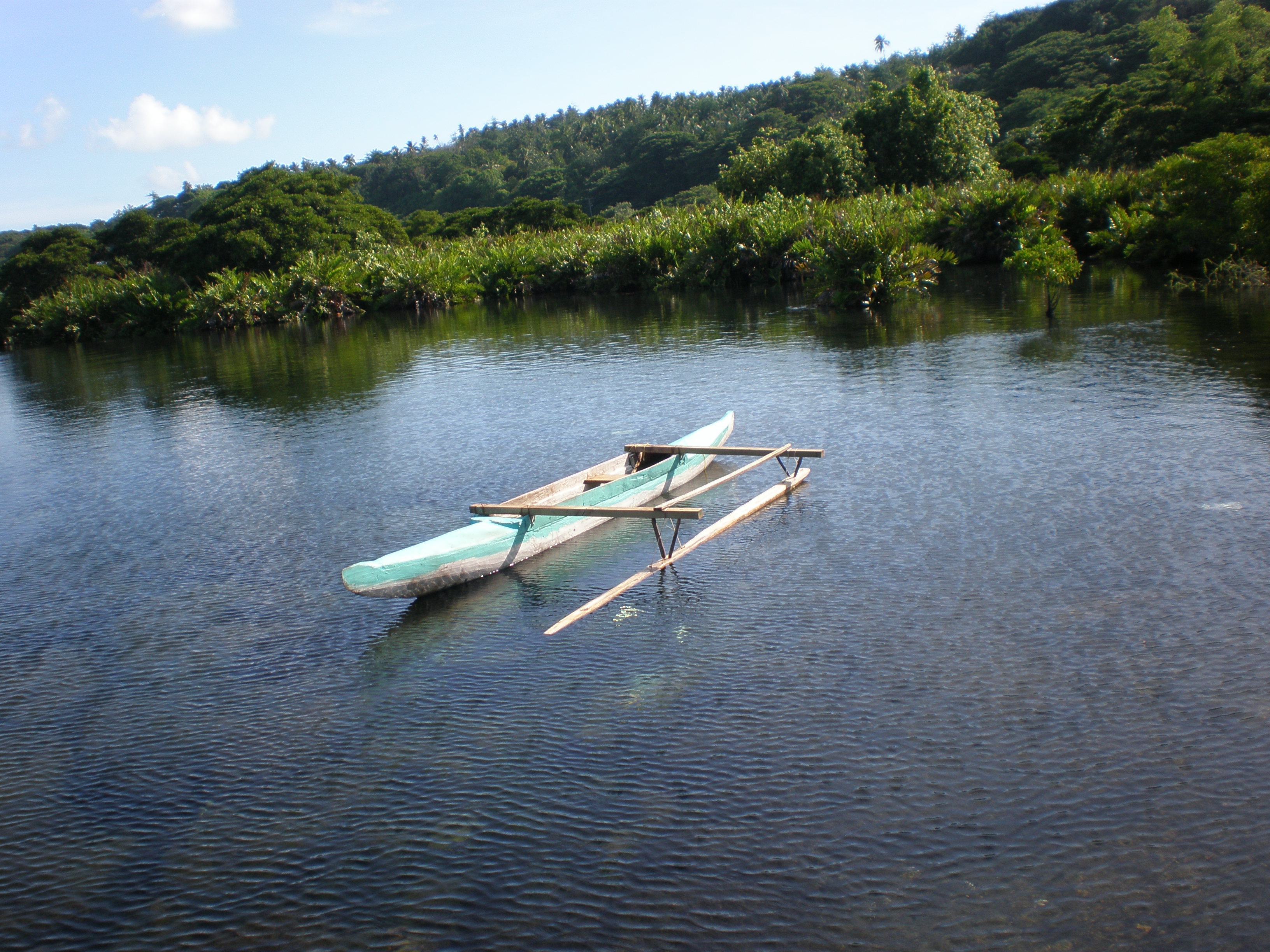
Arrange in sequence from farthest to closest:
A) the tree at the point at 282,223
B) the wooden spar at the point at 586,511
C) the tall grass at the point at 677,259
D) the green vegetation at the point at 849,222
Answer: the tree at the point at 282,223, the tall grass at the point at 677,259, the green vegetation at the point at 849,222, the wooden spar at the point at 586,511

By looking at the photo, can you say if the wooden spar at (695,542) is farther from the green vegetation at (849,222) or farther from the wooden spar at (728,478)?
the green vegetation at (849,222)

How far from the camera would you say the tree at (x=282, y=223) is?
56.9 m

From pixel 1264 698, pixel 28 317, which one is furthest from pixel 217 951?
pixel 28 317

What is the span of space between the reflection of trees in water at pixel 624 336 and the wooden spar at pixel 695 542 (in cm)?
934

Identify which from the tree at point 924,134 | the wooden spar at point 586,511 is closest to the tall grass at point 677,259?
the tree at point 924,134

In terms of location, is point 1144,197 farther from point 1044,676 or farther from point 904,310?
point 1044,676

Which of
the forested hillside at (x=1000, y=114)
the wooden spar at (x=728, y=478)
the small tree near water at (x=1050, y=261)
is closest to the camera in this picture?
the wooden spar at (x=728, y=478)

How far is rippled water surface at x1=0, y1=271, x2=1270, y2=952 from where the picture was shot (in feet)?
19.2

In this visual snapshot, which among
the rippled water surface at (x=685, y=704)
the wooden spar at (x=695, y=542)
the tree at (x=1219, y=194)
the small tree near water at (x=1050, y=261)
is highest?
the tree at (x=1219, y=194)

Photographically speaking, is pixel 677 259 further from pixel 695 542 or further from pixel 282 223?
pixel 695 542

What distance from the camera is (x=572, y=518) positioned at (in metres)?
11.9

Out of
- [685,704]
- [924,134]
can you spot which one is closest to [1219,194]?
[685,704]

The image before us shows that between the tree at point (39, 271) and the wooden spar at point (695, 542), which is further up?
the tree at point (39, 271)

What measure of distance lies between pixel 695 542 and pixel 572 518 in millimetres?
1954
